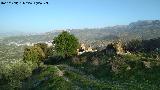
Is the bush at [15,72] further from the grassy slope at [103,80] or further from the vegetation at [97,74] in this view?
the grassy slope at [103,80]

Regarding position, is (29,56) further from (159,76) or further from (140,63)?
(159,76)

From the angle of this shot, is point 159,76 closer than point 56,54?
Yes

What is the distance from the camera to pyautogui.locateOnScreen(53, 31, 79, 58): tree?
127m

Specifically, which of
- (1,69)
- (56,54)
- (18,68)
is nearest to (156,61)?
(18,68)

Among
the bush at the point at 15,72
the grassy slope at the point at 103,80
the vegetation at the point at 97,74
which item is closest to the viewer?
the grassy slope at the point at 103,80

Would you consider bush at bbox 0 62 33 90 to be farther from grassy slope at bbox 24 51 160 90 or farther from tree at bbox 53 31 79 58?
tree at bbox 53 31 79 58

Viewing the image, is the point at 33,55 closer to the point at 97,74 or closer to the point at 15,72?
the point at 15,72

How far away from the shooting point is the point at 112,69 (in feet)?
216

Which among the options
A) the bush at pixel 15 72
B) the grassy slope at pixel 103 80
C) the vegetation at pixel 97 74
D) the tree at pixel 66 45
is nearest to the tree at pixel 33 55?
the tree at pixel 66 45

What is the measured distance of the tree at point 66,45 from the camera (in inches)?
5010

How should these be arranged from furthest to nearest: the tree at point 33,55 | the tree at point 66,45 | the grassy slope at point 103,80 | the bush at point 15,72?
the tree at point 66,45 < the tree at point 33,55 < the bush at point 15,72 < the grassy slope at point 103,80

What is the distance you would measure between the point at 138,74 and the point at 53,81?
18821 mm

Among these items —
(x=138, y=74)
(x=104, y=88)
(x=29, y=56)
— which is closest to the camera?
(x=104, y=88)

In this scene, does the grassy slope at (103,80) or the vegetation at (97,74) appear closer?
the grassy slope at (103,80)
